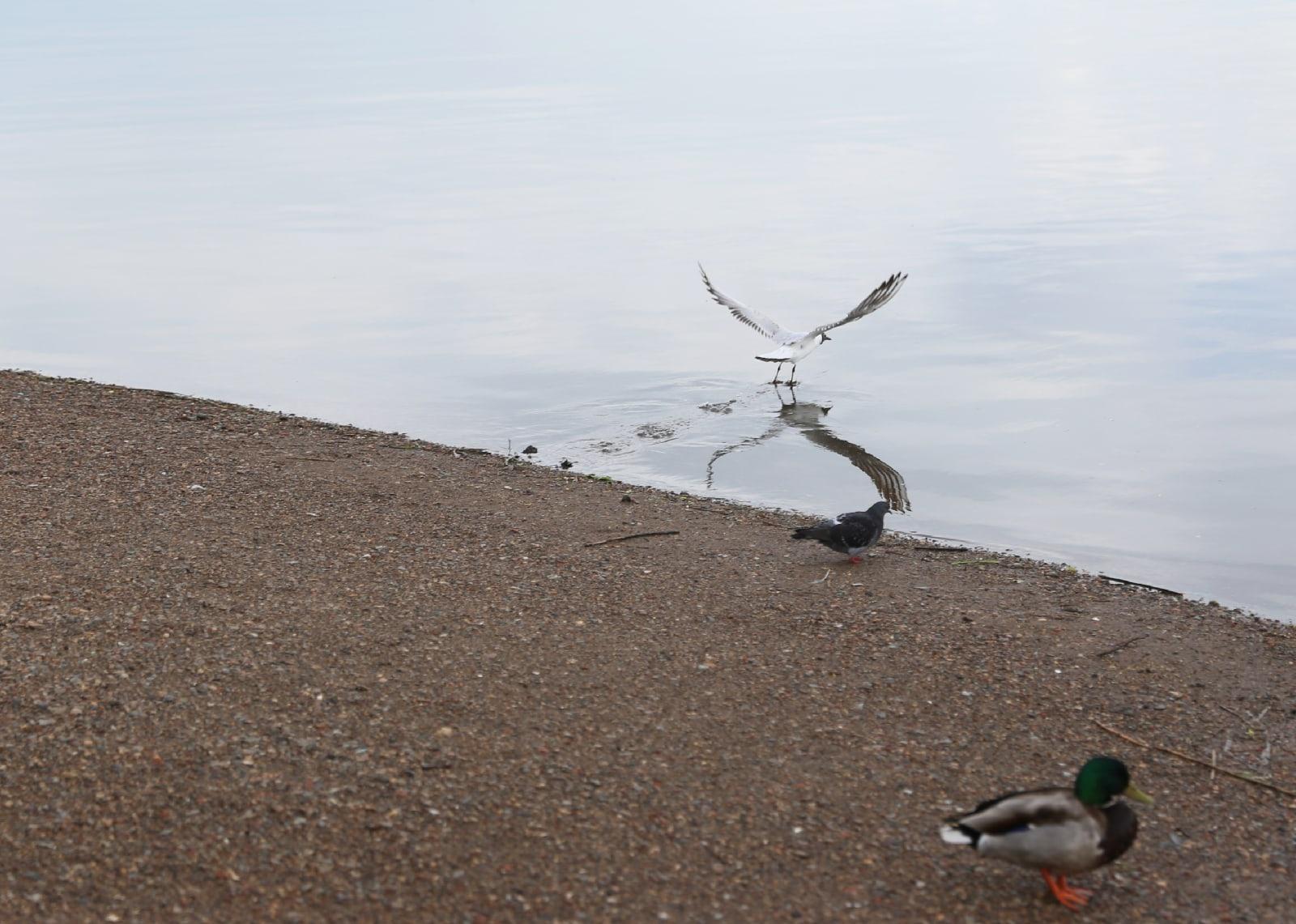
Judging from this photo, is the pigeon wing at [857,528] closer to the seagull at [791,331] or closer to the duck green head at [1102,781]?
the duck green head at [1102,781]

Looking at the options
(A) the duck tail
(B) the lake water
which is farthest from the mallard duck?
(B) the lake water

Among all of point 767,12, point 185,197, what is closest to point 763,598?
point 185,197

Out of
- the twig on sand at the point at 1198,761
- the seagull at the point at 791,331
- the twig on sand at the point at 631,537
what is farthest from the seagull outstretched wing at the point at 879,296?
the twig on sand at the point at 1198,761

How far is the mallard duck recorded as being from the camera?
14.7ft

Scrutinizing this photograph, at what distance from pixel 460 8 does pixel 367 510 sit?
11722 cm

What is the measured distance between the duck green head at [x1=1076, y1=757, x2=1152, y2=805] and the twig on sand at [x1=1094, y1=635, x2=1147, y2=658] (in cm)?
229

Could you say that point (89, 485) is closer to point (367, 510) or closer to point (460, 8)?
point (367, 510)

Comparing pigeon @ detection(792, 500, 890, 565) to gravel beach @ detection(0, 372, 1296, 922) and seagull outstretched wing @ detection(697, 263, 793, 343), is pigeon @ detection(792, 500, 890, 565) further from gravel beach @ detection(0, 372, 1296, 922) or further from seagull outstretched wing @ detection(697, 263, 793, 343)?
seagull outstretched wing @ detection(697, 263, 793, 343)

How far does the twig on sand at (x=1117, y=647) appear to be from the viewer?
6.83m

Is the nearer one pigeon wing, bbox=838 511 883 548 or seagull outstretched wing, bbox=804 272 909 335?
pigeon wing, bbox=838 511 883 548

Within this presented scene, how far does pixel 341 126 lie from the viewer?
1588 inches

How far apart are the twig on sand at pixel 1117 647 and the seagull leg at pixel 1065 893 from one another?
231cm

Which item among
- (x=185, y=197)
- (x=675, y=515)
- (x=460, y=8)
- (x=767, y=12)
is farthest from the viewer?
(x=460, y=8)

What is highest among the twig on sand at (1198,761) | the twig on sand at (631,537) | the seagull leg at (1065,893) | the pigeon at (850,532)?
the pigeon at (850,532)
